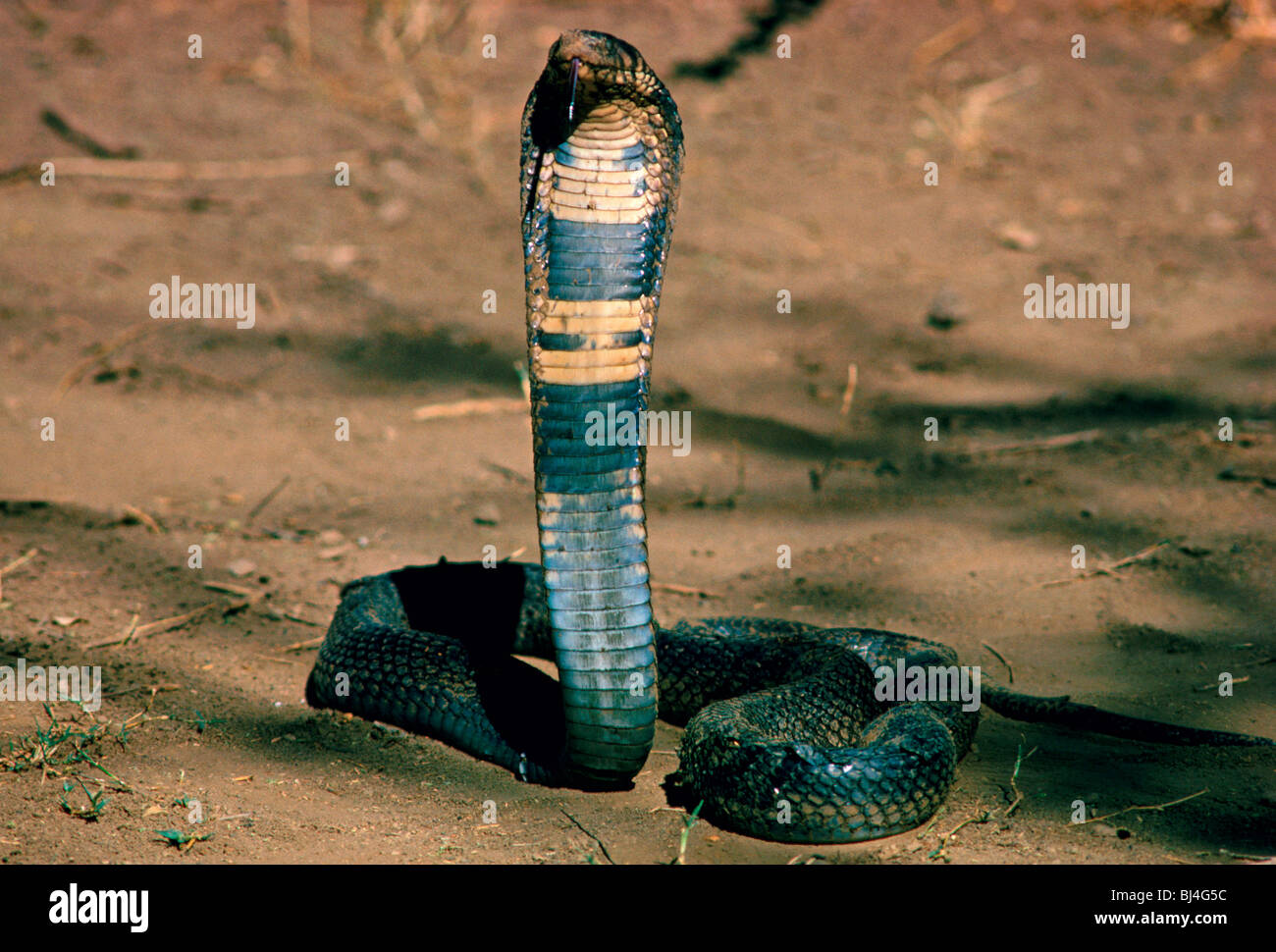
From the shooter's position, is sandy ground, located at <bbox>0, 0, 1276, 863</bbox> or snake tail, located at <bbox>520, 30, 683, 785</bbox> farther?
sandy ground, located at <bbox>0, 0, 1276, 863</bbox>

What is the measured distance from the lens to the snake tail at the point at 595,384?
340 cm

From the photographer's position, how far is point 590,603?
3420 millimetres

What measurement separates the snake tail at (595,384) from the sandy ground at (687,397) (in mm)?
599

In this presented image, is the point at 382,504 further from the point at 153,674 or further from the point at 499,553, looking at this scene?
the point at 153,674

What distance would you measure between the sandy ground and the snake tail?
1.96ft

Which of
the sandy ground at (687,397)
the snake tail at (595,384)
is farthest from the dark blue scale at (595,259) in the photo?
the sandy ground at (687,397)

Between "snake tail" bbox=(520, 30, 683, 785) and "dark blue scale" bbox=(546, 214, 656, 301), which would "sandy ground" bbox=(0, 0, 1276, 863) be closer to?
"snake tail" bbox=(520, 30, 683, 785)

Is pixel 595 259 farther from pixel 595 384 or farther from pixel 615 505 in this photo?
pixel 615 505

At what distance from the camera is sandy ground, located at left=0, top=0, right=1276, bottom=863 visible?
3766 mm

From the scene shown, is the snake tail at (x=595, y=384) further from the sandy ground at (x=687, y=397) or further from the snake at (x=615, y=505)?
the sandy ground at (x=687, y=397)

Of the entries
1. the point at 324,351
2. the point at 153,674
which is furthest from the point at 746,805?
the point at 324,351

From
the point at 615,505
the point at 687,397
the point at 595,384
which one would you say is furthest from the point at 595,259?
the point at 687,397

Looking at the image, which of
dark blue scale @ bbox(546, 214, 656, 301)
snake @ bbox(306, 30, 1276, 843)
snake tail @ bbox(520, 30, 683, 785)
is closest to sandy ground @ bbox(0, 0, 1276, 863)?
snake @ bbox(306, 30, 1276, 843)

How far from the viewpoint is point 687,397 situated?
722 cm
